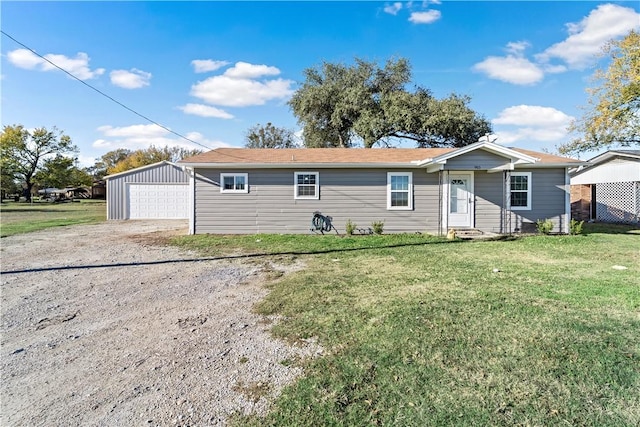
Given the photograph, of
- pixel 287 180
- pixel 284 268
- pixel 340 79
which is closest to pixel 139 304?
pixel 284 268

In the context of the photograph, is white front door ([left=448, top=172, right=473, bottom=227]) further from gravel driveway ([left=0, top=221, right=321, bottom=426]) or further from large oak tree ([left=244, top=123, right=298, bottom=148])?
large oak tree ([left=244, top=123, right=298, bottom=148])

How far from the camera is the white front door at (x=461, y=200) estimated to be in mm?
11625

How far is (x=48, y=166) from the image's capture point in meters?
38.8

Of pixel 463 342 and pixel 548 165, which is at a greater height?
pixel 548 165

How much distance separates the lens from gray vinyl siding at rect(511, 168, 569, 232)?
11594 mm

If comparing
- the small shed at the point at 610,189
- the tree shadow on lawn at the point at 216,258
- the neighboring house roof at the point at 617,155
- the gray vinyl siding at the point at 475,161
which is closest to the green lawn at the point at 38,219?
the tree shadow on lawn at the point at 216,258

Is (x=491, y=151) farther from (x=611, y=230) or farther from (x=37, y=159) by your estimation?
(x=37, y=159)

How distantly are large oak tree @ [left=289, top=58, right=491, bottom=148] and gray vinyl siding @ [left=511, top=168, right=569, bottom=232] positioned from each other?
33.6 ft

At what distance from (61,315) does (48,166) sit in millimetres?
45259

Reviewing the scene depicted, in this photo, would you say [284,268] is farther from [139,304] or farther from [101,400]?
[101,400]

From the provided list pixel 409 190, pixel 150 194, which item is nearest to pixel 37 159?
pixel 150 194

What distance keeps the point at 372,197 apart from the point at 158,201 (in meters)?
13.2

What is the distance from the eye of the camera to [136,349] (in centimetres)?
329

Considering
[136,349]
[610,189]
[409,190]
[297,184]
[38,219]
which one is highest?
[610,189]
